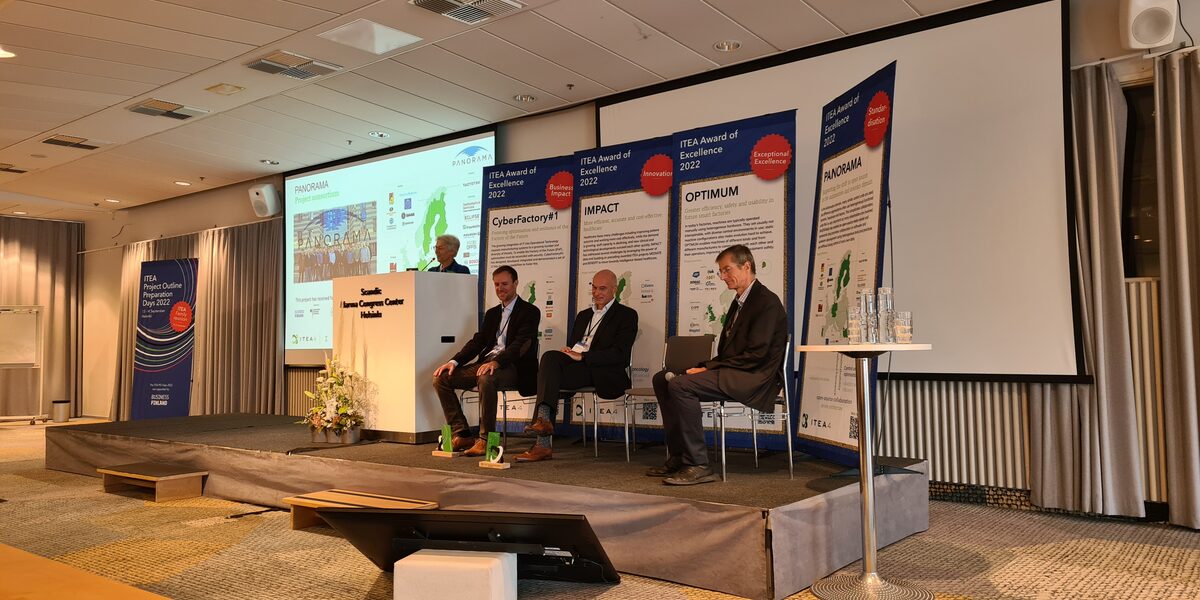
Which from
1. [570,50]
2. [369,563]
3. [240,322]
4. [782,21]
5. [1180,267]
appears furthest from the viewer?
[240,322]

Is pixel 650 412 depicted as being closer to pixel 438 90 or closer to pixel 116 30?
pixel 438 90

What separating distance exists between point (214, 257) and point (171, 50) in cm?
507

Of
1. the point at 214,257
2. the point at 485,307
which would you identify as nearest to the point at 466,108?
the point at 485,307

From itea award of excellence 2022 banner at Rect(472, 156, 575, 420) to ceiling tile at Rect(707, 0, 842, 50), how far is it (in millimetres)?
1544

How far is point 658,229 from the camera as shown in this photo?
548 cm

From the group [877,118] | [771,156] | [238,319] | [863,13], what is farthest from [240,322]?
[877,118]

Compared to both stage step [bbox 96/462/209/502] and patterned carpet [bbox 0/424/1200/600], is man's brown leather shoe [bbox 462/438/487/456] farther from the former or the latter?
stage step [bbox 96/462/209/502]

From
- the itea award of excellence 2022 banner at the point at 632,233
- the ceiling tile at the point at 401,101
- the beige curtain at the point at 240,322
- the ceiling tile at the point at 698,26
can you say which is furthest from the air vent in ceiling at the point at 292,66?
the beige curtain at the point at 240,322

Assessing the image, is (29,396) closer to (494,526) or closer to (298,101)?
(298,101)

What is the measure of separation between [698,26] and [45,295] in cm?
1164

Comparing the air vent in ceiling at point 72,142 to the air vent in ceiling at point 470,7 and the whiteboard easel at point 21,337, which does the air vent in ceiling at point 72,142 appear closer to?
the whiteboard easel at point 21,337

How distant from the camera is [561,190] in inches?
237

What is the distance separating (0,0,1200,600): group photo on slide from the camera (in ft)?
11.5

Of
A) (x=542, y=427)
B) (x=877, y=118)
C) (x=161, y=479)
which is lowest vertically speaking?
(x=161, y=479)
